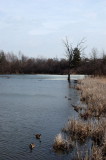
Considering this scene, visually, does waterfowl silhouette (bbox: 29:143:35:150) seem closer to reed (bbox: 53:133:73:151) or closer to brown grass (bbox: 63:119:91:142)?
reed (bbox: 53:133:73:151)

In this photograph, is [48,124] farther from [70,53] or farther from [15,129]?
[70,53]

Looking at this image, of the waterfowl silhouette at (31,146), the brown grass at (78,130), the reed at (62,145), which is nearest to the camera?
the reed at (62,145)

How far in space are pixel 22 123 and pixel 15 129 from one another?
1254 mm

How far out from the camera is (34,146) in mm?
9617

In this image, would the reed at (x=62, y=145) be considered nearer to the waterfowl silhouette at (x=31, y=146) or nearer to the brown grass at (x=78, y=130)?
the waterfowl silhouette at (x=31, y=146)

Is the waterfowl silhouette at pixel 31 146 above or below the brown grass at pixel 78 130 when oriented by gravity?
below

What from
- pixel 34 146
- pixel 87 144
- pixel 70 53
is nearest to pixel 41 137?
pixel 34 146

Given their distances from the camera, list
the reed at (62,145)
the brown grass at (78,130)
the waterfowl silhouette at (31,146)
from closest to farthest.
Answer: the reed at (62,145)
the waterfowl silhouette at (31,146)
the brown grass at (78,130)

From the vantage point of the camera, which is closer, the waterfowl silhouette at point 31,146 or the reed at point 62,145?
the reed at point 62,145

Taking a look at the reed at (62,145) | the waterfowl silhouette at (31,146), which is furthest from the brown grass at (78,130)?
the waterfowl silhouette at (31,146)

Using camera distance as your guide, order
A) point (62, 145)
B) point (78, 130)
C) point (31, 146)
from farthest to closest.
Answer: point (78, 130) → point (31, 146) → point (62, 145)

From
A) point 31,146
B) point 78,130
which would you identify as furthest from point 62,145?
point 78,130

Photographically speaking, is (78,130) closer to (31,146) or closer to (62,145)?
(62,145)

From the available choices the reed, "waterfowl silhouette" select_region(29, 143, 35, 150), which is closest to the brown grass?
the reed
